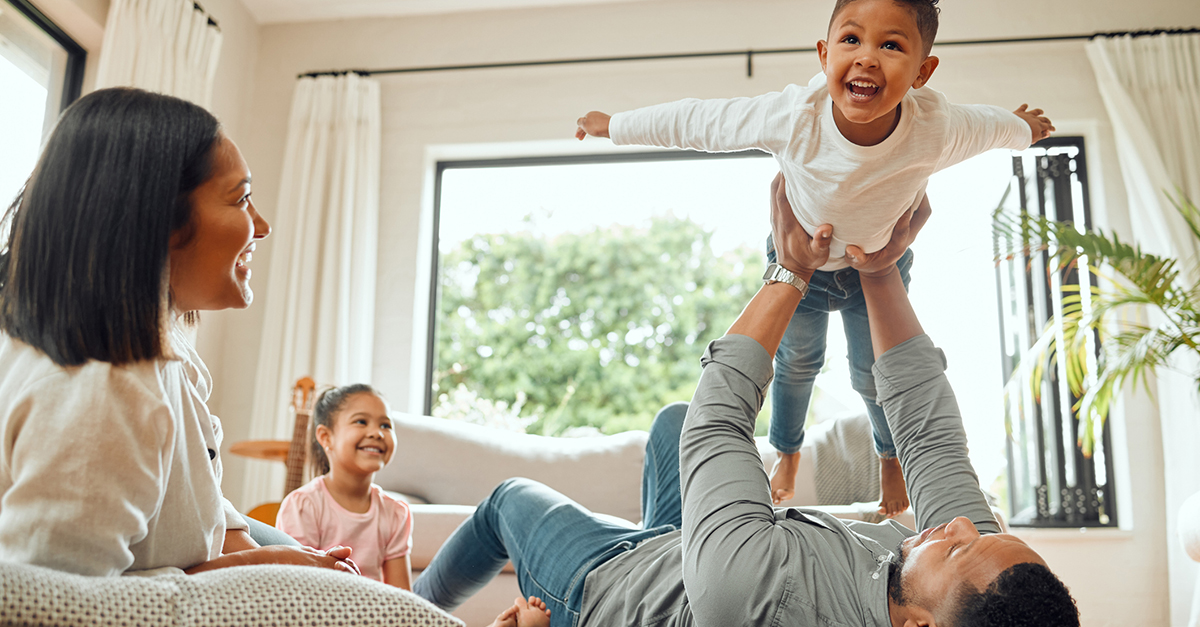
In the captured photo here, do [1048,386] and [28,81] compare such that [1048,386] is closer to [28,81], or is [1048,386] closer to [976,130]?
[976,130]

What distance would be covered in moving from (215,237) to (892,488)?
5.35 ft

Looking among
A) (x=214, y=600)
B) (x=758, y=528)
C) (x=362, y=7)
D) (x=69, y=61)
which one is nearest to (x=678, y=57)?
(x=362, y=7)

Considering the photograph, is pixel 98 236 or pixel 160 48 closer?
pixel 98 236

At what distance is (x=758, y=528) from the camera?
108 cm

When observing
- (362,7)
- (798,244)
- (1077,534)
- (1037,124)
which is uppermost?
(362,7)

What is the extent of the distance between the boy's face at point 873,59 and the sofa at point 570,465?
1.78 meters

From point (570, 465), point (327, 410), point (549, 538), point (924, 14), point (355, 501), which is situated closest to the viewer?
point (924, 14)

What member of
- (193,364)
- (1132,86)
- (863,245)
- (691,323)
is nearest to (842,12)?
(863,245)

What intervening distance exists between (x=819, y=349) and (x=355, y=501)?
4.43ft

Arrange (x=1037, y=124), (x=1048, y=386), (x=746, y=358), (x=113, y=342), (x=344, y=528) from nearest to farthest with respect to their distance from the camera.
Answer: (x=113, y=342) < (x=746, y=358) < (x=1037, y=124) < (x=344, y=528) < (x=1048, y=386)

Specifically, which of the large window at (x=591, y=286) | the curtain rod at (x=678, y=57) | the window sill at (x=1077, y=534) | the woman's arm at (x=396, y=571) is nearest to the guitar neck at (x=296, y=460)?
the woman's arm at (x=396, y=571)

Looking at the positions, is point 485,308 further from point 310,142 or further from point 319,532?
point 319,532

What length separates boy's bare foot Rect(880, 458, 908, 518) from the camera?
75.1 inches

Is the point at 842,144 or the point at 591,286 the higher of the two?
the point at 591,286
